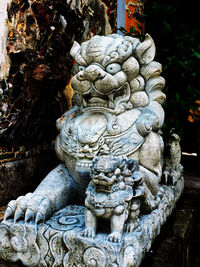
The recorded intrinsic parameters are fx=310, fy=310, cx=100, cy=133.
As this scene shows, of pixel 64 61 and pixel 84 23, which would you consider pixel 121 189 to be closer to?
pixel 64 61

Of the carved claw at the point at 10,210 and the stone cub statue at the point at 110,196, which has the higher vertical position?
the stone cub statue at the point at 110,196

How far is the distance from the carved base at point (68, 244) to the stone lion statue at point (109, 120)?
0.12 metres

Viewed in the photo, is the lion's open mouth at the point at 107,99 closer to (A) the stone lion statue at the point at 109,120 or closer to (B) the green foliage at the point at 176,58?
(A) the stone lion statue at the point at 109,120

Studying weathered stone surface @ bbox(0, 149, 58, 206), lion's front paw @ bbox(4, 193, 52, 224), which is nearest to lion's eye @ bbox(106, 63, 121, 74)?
lion's front paw @ bbox(4, 193, 52, 224)

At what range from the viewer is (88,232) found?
84.3 inches

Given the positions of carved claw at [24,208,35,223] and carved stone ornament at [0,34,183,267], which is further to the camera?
carved claw at [24,208,35,223]

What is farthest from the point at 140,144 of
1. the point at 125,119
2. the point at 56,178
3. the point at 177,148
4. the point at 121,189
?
the point at 177,148

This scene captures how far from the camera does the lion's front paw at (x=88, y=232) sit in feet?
6.98

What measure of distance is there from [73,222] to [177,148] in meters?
1.98

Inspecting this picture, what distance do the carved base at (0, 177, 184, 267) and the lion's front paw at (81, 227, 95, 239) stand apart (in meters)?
0.03

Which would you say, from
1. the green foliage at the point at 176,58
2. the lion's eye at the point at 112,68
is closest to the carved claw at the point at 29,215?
the lion's eye at the point at 112,68

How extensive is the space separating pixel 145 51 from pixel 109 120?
720mm

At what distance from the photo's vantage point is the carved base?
6.71ft

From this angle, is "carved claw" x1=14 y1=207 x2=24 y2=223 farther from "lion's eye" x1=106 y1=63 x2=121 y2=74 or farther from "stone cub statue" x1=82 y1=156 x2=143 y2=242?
"lion's eye" x1=106 y1=63 x2=121 y2=74
